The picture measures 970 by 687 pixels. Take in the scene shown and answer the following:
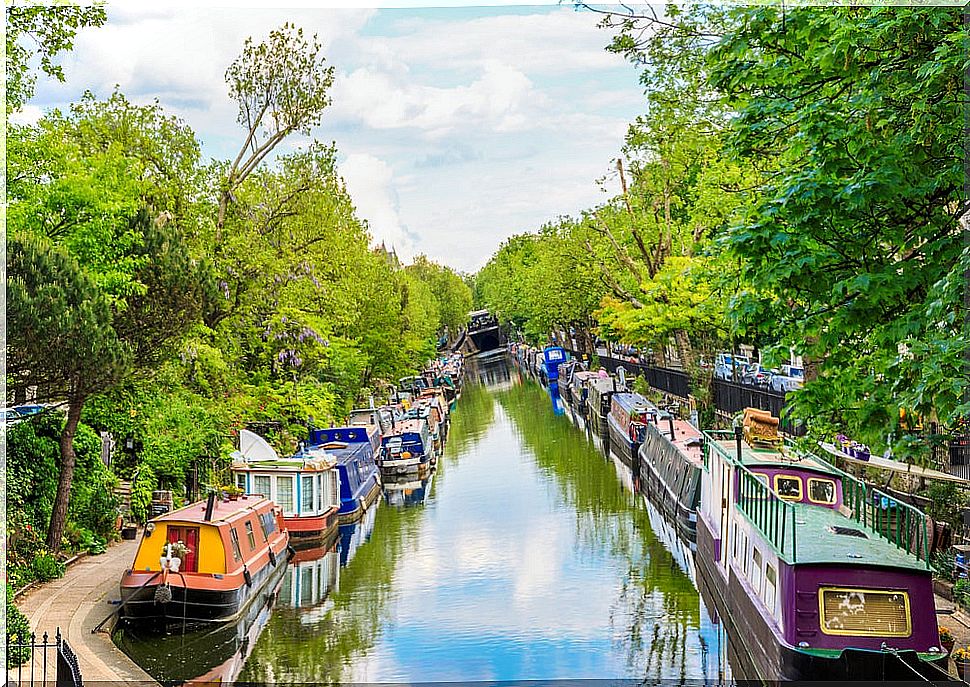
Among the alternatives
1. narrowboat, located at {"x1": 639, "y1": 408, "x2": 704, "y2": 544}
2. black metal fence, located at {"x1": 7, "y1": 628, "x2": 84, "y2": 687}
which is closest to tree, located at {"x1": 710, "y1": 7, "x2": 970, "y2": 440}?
black metal fence, located at {"x1": 7, "y1": 628, "x2": 84, "y2": 687}

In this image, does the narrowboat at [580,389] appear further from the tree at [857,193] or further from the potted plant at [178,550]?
the tree at [857,193]

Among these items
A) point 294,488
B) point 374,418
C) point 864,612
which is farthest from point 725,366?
point 864,612

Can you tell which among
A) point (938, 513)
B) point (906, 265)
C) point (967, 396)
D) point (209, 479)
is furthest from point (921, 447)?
point (209, 479)

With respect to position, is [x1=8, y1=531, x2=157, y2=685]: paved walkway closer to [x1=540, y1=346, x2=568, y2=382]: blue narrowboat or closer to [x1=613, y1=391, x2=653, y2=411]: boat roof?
[x1=613, y1=391, x2=653, y2=411]: boat roof

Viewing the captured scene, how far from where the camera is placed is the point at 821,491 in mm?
15430

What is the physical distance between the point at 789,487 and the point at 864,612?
3913mm

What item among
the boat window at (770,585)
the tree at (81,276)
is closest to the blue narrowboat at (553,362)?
the tree at (81,276)

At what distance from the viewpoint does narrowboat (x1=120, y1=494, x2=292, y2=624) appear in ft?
48.5

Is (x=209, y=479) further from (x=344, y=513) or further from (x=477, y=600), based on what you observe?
(x=477, y=600)

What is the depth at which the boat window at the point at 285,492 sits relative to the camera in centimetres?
2177

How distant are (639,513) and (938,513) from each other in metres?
9.65

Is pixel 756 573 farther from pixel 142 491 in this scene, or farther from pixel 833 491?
pixel 142 491

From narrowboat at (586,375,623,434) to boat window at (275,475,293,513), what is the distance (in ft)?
61.9

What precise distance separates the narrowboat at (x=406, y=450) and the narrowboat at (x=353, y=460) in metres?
0.47
